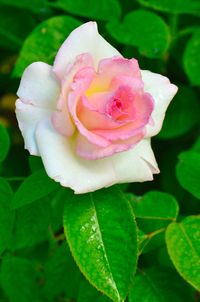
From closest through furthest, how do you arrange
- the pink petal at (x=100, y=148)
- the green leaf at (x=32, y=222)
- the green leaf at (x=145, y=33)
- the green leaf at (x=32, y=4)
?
the pink petal at (x=100, y=148)
the green leaf at (x=32, y=222)
the green leaf at (x=145, y=33)
the green leaf at (x=32, y=4)

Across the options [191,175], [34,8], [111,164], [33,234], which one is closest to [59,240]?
[33,234]

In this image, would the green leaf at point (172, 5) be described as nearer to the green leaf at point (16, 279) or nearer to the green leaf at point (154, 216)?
the green leaf at point (154, 216)

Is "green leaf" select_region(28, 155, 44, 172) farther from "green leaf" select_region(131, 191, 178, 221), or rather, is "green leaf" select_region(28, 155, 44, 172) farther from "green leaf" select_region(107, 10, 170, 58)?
"green leaf" select_region(107, 10, 170, 58)

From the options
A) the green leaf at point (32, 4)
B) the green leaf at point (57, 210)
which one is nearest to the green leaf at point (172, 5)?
the green leaf at point (32, 4)

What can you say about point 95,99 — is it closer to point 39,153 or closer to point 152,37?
point 39,153

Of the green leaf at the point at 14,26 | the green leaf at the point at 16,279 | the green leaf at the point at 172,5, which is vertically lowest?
the green leaf at the point at 16,279

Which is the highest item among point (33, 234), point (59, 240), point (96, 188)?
point (96, 188)

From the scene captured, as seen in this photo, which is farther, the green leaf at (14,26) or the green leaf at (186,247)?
the green leaf at (14,26)
